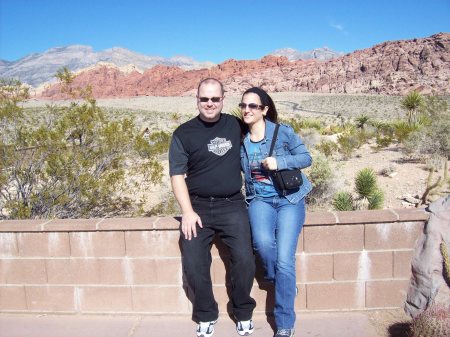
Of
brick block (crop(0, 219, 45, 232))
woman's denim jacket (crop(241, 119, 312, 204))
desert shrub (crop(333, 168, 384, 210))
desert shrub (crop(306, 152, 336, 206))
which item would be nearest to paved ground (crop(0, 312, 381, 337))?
brick block (crop(0, 219, 45, 232))

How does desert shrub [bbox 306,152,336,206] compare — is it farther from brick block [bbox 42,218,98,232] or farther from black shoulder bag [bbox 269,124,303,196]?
brick block [bbox 42,218,98,232]

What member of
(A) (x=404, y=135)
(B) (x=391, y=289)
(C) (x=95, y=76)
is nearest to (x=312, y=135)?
(A) (x=404, y=135)

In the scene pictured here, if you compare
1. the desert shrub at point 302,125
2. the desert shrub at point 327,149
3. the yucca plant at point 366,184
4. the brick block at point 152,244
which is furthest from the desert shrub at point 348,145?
the brick block at point 152,244

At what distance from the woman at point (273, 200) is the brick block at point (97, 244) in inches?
45.6

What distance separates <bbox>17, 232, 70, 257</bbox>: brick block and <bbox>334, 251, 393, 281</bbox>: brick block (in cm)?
228

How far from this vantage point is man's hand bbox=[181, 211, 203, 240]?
3.23 m

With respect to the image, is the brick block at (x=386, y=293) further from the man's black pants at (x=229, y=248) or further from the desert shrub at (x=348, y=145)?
the desert shrub at (x=348, y=145)

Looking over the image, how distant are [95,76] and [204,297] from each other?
131166 millimetres

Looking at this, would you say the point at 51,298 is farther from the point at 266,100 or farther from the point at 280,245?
the point at 266,100

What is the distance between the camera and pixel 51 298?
12.3 ft

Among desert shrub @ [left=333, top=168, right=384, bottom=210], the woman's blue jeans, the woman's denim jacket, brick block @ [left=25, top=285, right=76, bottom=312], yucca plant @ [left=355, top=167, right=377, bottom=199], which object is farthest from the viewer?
yucca plant @ [left=355, top=167, right=377, bottom=199]

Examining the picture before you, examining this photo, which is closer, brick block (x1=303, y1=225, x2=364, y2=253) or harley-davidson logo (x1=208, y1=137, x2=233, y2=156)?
harley-davidson logo (x1=208, y1=137, x2=233, y2=156)

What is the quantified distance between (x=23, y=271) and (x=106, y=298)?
75cm

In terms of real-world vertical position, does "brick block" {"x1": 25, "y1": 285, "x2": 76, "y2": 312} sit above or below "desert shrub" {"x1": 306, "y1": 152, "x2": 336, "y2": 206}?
below
